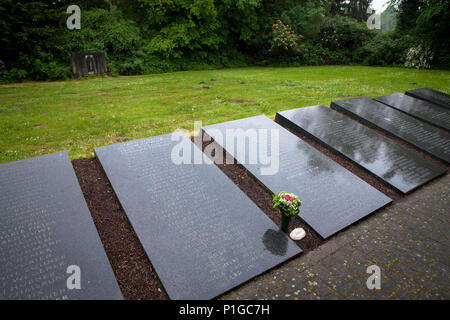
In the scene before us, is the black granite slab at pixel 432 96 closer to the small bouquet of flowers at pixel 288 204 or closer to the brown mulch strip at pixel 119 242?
the small bouquet of flowers at pixel 288 204

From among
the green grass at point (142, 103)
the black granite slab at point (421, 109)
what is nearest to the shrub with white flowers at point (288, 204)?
the green grass at point (142, 103)

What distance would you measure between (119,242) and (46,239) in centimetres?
86

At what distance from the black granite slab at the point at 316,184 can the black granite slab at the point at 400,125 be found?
2699 millimetres

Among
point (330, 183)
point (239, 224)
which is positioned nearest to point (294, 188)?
point (330, 183)

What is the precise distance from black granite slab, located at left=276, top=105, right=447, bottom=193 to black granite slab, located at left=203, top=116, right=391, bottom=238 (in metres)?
0.68

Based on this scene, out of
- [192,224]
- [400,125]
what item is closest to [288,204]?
[192,224]

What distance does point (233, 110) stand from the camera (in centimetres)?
879

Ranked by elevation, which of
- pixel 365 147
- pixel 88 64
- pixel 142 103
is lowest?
pixel 365 147

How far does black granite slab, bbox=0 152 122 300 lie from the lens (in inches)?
115

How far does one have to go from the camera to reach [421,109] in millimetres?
8477

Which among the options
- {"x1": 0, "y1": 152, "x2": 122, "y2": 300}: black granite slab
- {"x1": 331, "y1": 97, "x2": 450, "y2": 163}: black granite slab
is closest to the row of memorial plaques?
{"x1": 0, "y1": 152, "x2": 122, "y2": 300}: black granite slab

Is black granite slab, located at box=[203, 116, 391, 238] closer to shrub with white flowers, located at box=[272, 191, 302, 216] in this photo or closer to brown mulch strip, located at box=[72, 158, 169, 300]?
shrub with white flowers, located at box=[272, 191, 302, 216]

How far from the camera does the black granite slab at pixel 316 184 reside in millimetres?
4344

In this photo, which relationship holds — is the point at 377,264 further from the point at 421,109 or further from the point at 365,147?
the point at 421,109
